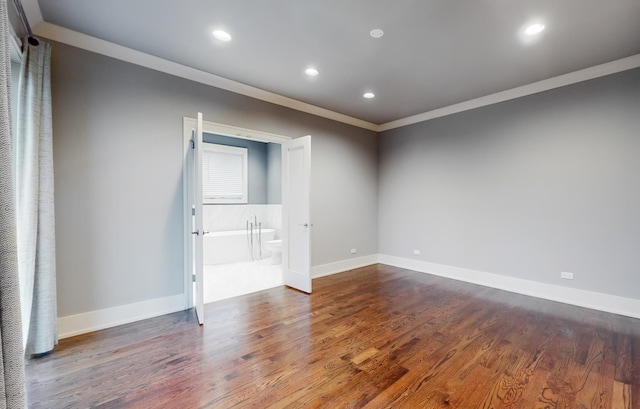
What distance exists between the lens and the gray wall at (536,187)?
11.0ft

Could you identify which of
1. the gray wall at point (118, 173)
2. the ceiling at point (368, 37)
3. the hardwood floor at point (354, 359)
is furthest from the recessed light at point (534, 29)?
the gray wall at point (118, 173)

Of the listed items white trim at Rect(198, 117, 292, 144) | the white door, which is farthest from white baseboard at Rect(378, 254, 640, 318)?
white trim at Rect(198, 117, 292, 144)

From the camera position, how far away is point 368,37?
2.81 metres

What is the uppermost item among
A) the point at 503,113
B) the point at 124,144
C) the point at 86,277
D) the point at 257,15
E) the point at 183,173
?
the point at 257,15

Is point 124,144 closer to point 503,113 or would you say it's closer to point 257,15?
point 257,15

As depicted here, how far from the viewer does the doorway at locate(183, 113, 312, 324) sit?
120 inches

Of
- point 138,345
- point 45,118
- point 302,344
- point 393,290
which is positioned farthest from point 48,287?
point 393,290

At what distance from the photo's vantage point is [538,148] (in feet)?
13.0

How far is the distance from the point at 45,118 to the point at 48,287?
1460 mm

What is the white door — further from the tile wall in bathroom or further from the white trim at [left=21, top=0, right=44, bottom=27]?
the white trim at [left=21, top=0, right=44, bottom=27]

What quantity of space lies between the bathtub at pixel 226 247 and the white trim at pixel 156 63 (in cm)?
308

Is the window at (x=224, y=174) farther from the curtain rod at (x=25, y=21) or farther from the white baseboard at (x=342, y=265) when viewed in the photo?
the curtain rod at (x=25, y=21)

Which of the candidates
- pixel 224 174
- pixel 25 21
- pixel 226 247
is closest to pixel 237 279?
pixel 226 247

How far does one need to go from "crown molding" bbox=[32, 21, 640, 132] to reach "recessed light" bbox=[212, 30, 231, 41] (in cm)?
84
